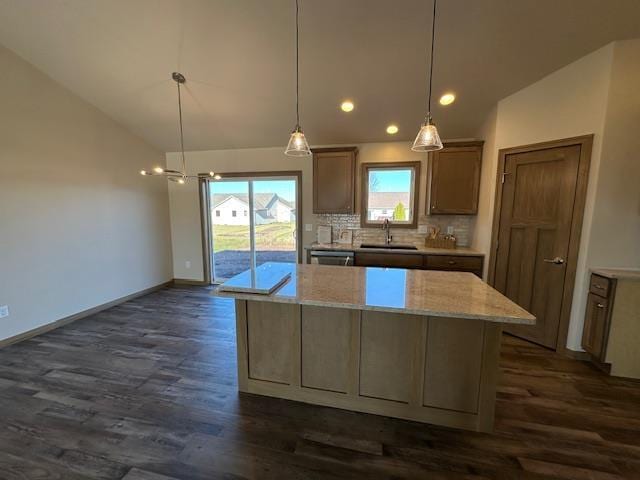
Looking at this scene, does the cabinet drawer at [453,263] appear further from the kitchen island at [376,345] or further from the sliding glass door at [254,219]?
the sliding glass door at [254,219]

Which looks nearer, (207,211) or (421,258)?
(421,258)

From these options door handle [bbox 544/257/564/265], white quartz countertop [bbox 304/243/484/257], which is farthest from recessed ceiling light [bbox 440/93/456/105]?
door handle [bbox 544/257/564/265]

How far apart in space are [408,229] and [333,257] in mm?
1269

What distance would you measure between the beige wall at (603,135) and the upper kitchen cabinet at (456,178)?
2.83ft

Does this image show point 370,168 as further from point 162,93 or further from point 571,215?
point 162,93

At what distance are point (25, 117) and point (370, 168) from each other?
414 cm

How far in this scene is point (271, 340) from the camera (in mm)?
2084

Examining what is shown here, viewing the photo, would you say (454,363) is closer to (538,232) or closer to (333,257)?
(538,232)

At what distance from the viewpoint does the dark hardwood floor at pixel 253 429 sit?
60.7 inches

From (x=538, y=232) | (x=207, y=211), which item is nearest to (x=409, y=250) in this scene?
(x=538, y=232)

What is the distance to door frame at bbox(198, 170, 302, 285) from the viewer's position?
4433mm

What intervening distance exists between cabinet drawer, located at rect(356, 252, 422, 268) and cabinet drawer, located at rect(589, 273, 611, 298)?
5.24 feet

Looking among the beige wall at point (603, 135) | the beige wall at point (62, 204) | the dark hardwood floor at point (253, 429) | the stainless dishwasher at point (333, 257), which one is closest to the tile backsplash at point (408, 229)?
the stainless dishwasher at point (333, 257)

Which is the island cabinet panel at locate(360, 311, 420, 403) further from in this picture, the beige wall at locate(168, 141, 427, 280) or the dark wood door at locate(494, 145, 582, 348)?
the beige wall at locate(168, 141, 427, 280)
